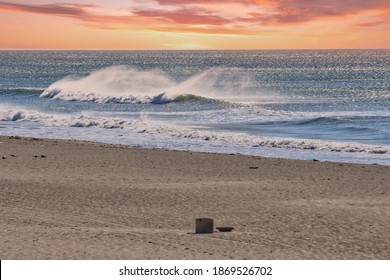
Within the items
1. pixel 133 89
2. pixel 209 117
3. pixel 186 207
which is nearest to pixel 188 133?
pixel 209 117

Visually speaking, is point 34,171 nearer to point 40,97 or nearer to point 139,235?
point 139,235

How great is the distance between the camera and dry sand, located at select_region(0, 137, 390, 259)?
10.8 m

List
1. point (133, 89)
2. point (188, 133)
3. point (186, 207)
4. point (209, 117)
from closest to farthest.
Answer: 1. point (186, 207)
2. point (188, 133)
3. point (209, 117)
4. point (133, 89)

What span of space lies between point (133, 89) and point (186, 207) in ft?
154

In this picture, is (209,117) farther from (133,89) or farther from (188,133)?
(133,89)

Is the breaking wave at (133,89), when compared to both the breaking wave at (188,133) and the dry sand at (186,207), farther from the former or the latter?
the dry sand at (186,207)

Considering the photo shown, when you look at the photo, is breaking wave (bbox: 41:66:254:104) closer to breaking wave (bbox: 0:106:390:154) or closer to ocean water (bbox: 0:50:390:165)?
ocean water (bbox: 0:50:390:165)

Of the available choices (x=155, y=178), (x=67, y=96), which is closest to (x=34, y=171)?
(x=155, y=178)

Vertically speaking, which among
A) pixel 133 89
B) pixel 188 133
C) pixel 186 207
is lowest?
pixel 133 89

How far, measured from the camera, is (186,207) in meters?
14.6

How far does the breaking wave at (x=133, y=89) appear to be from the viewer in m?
51.5

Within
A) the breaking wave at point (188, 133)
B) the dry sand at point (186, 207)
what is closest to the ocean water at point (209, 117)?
the breaking wave at point (188, 133)

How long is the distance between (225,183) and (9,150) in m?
9.95

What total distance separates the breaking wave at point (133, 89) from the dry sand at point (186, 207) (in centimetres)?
2829
